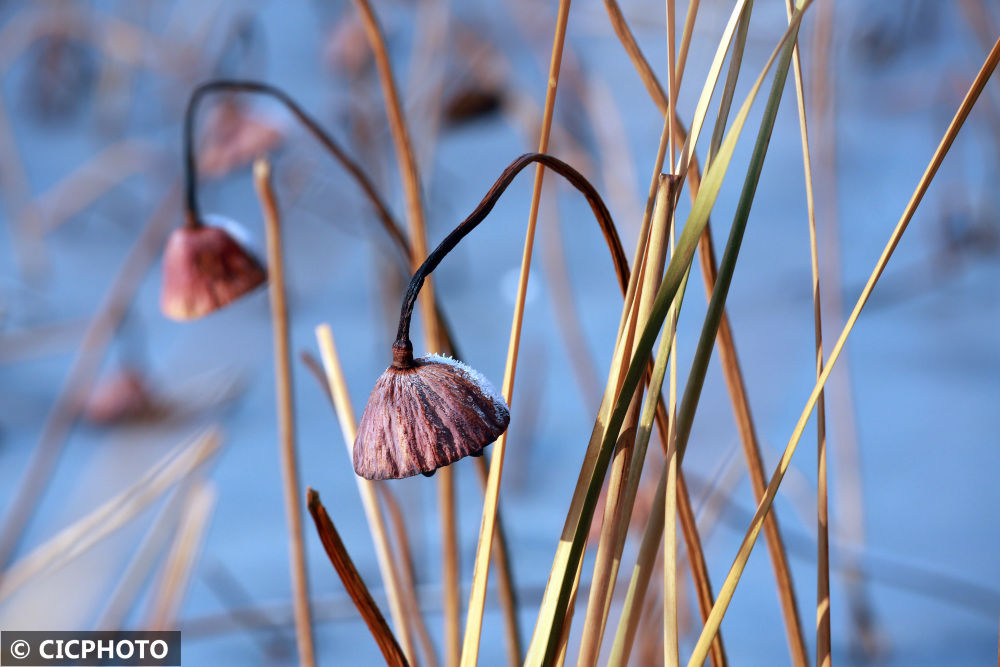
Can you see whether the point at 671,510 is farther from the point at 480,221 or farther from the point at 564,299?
the point at 564,299

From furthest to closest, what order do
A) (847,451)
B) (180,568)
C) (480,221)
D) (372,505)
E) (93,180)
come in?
(93,180) → (847,451) → (180,568) → (372,505) → (480,221)

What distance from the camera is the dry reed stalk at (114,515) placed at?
0.44 metres

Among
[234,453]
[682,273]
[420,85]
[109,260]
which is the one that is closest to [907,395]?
[420,85]

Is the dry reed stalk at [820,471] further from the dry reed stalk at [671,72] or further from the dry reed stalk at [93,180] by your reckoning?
the dry reed stalk at [93,180]

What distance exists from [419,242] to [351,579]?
148 mm

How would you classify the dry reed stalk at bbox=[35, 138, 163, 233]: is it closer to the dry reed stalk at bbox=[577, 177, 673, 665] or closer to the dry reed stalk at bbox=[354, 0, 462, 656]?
the dry reed stalk at bbox=[354, 0, 462, 656]

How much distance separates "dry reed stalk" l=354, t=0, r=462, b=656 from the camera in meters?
0.30

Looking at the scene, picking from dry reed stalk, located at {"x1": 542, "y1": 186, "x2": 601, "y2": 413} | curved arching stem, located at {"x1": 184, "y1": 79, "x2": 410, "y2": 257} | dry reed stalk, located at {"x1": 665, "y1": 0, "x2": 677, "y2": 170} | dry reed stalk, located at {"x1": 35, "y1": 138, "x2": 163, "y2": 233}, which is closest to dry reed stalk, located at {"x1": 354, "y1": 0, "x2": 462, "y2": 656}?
curved arching stem, located at {"x1": 184, "y1": 79, "x2": 410, "y2": 257}

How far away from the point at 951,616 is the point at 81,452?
0.98 meters

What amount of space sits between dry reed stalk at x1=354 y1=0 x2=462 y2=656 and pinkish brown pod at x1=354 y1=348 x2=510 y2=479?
9 centimetres

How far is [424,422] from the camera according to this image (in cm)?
19

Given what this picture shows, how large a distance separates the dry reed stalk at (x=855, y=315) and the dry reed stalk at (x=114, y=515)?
0.32 m

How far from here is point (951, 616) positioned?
0.73 m

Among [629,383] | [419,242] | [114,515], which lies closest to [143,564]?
[114,515]
